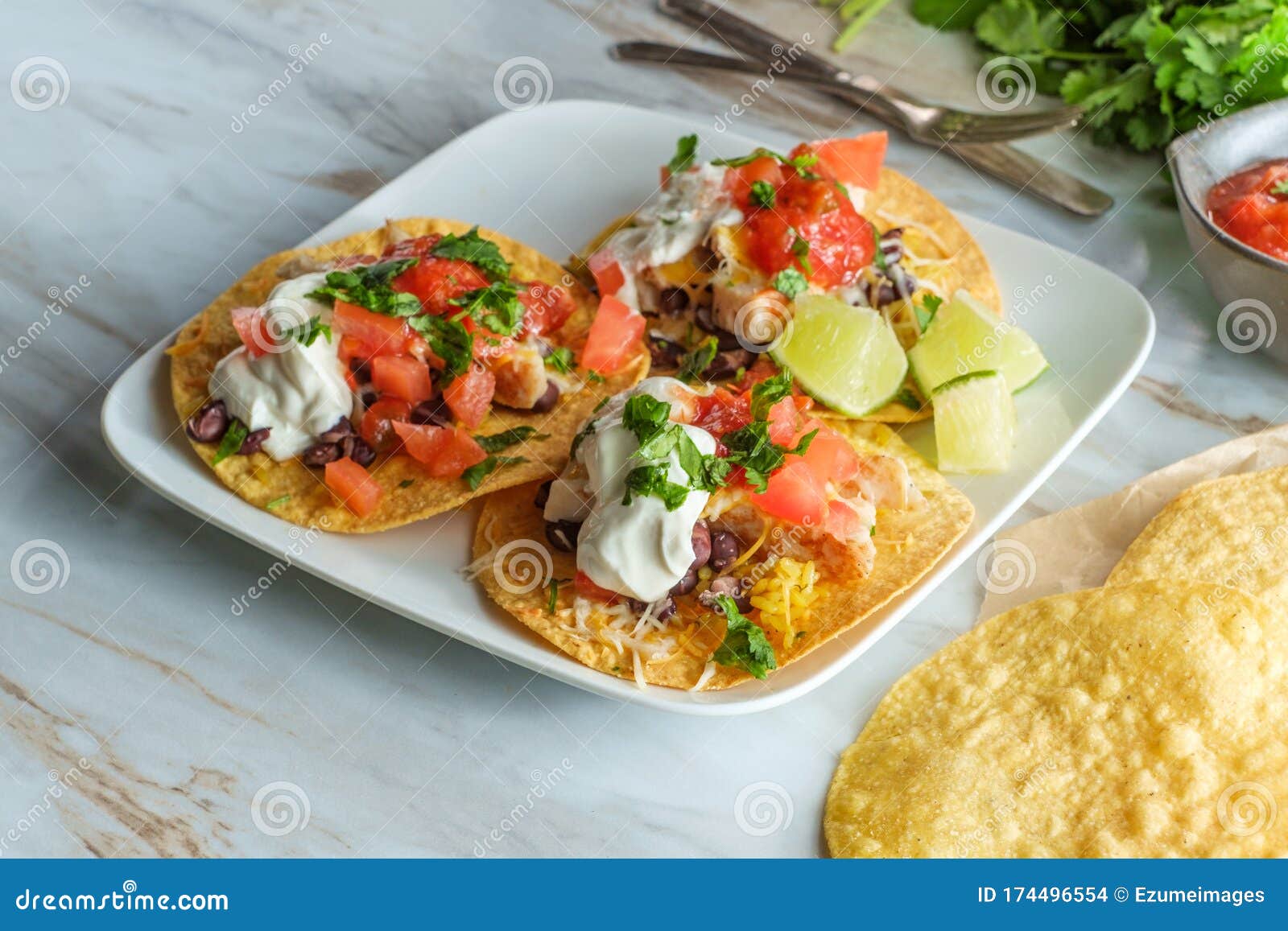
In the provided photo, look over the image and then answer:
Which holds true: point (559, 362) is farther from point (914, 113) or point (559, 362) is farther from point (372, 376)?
point (914, 113)

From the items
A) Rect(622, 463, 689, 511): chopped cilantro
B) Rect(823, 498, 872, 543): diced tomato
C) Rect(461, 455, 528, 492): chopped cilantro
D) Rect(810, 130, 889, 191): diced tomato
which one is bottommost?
Rect(461, 455, 528, 492): chopped cilantro

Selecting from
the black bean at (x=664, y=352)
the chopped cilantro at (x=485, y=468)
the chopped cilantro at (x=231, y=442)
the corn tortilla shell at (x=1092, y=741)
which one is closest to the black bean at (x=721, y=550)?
the corn tortilla shell at (x=1092, y=741)

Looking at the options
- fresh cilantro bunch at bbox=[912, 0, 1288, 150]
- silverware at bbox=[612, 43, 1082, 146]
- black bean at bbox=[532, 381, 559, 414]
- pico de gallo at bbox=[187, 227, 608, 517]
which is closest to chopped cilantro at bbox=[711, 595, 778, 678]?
pico de gallo at bbox=[187, 227, 608, 517]

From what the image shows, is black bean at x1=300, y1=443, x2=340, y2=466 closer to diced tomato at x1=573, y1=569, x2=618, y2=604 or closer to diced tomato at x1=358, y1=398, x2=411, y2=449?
diced tomato at x1=358, y1=398, x2=411, y2=449

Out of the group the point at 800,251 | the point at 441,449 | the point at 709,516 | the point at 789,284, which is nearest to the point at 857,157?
the point at 800,251

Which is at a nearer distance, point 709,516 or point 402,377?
point 709,516
